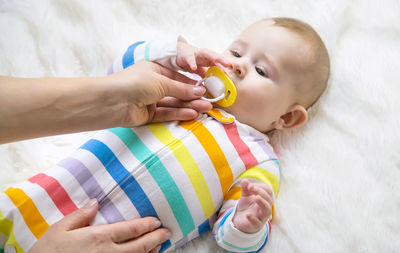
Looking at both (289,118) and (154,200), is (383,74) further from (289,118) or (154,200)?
(154,200)

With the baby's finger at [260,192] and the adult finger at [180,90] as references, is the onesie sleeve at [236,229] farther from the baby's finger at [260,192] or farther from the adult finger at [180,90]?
the adult finger at [180,90]

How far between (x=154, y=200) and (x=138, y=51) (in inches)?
21.5

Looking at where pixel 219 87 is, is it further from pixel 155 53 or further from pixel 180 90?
pixel 155 53

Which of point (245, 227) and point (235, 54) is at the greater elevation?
point (235, 54)

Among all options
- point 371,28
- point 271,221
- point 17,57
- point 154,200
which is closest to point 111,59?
point 17,57

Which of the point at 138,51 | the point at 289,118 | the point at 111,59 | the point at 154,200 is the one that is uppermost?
the point at 138,51

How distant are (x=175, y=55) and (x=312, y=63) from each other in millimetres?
481

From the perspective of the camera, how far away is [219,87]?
1139 mm

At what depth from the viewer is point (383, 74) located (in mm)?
1349

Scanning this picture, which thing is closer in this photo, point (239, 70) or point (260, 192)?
point (260, 192)

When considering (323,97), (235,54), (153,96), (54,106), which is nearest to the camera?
(54,106)

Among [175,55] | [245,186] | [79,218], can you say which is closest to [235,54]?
[175,55]

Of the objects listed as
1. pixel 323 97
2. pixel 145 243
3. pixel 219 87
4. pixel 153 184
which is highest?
pixel 219 87

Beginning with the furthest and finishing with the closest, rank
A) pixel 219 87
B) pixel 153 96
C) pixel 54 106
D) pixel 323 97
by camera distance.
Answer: pixel 323 97 < pixel 219 87 < pixel 153 96 < pixel 54 106
